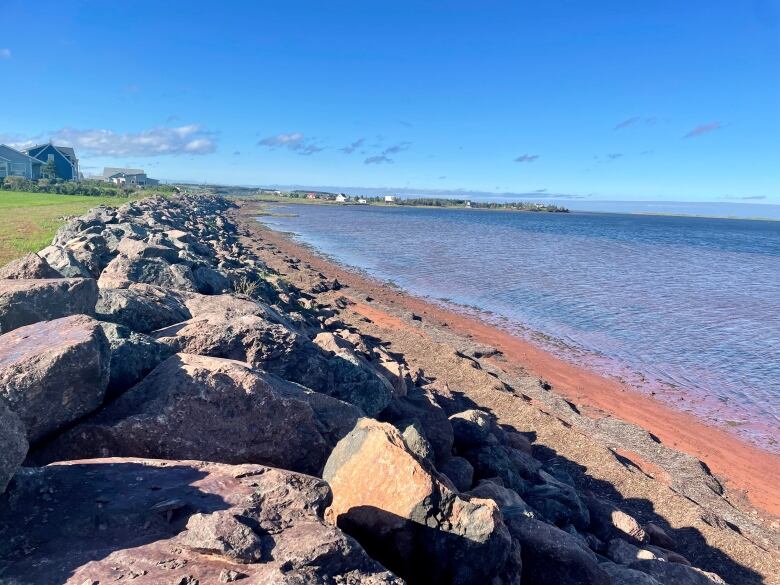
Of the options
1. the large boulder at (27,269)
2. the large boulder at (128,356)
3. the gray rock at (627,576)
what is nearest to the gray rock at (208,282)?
the large boulder at (27,269)

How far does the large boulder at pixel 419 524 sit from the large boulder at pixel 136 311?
14.6 ft

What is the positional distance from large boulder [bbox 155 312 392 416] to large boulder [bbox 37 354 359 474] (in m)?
0.90

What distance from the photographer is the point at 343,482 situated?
509 cm

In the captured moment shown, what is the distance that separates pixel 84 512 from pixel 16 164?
104622mm

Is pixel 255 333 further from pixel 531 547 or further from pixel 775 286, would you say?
pixel 775 286

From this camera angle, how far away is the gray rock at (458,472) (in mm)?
7164

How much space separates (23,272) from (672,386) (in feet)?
57.8

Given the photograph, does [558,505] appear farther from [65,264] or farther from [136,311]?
[65,264]

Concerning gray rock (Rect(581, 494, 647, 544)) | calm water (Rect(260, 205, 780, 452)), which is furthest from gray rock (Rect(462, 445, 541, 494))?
calm water (Rect(260, 205, 780, 452))

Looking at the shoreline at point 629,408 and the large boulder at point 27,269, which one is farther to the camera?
the shoreline at point 629,408

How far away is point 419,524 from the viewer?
476 centimetres

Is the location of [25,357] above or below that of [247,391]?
above

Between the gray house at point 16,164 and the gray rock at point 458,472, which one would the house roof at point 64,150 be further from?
the gray rock at point 458,472

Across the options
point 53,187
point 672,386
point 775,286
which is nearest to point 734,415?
point 672,386
